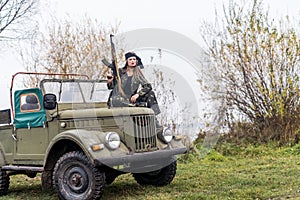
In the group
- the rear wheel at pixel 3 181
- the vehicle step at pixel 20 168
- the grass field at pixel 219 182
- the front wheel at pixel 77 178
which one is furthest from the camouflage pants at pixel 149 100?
the rear wheel at pixel 3 181

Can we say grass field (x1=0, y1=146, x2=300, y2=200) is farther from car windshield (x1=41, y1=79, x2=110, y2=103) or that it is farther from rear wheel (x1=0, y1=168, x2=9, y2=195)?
car windshield (x1=41, y1=79, x2=110, y2=103)

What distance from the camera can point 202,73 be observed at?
11.6 metres

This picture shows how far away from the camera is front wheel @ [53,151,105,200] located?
5707mm

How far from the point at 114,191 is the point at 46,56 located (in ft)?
22.3

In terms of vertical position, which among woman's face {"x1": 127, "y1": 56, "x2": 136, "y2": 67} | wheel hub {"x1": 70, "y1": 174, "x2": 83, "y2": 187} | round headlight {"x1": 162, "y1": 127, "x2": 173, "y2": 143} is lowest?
wheel hub {"x1": 70, "y1": 174, "x2": 83, "y2": 187}

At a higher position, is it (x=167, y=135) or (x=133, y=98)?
(x=133, y=98)

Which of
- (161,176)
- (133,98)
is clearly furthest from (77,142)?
(161,176)

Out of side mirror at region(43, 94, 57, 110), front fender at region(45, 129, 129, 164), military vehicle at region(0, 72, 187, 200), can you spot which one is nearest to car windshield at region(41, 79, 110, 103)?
military vehicle at region(0, 72, 187, 200)

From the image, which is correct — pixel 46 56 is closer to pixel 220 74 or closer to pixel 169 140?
pixel 220 74

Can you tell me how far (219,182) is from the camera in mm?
7066

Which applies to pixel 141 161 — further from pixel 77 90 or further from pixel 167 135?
pixel 77 90

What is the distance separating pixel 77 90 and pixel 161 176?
1.97 meters

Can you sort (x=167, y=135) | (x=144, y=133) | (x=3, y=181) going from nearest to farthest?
(x=144, y=133) → (x=167, y=135) → (x=3, y=181)

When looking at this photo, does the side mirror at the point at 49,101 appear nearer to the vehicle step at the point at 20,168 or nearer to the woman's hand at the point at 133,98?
the vehicle step at the point at 20,168
